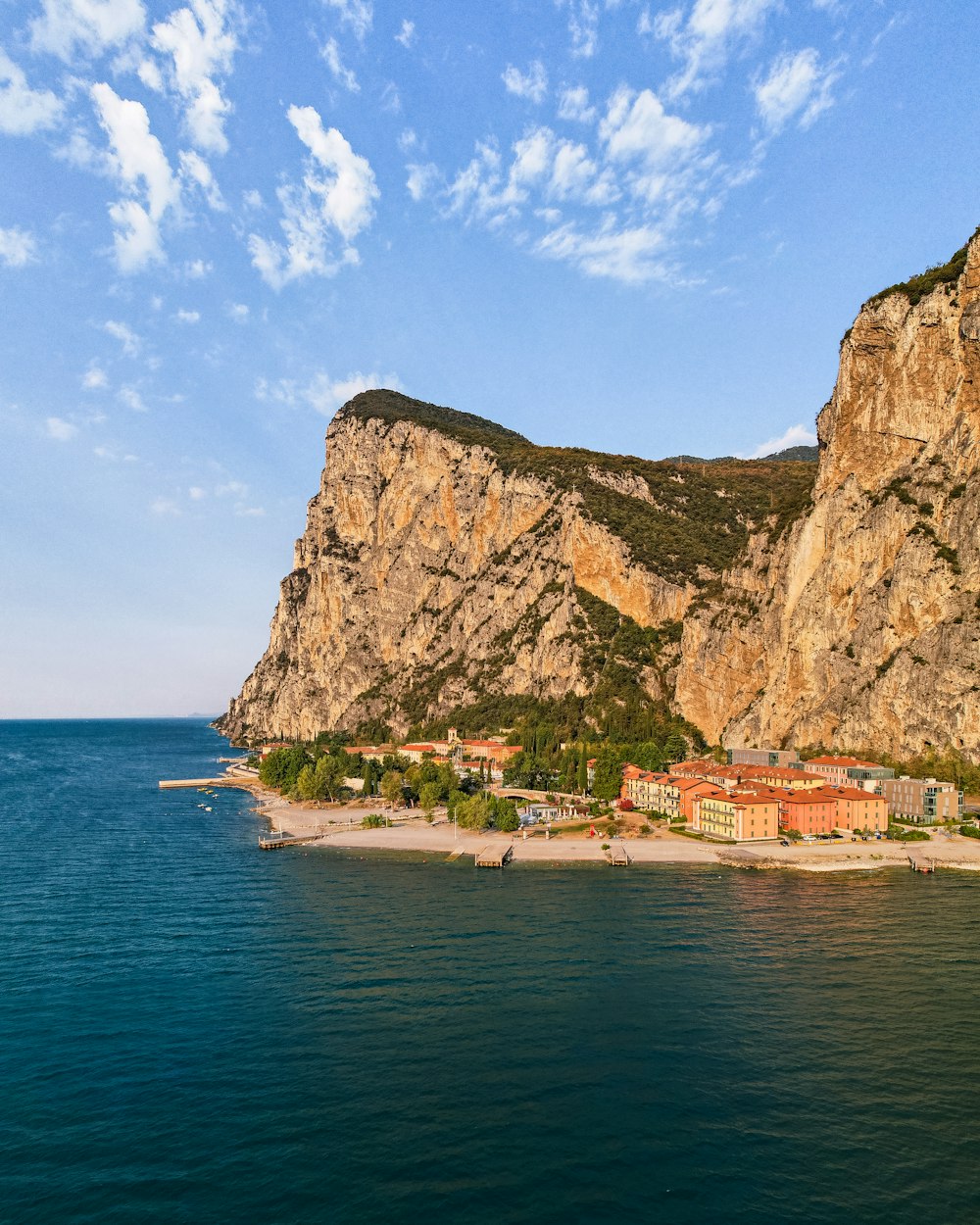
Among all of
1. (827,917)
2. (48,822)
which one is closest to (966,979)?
(827,917)

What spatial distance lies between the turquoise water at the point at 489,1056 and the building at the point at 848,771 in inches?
1586

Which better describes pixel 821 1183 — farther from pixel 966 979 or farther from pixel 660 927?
pixel 660 927

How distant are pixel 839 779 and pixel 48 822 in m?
125

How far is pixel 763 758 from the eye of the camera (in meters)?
137

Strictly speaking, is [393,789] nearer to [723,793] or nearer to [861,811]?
[723,793]

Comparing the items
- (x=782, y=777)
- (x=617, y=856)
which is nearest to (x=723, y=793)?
(x=782, y=777)

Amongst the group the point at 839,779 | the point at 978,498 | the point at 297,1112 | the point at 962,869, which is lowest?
the point at 297,1112

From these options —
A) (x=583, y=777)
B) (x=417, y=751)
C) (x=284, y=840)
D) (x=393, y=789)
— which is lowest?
(x=284, y=840)

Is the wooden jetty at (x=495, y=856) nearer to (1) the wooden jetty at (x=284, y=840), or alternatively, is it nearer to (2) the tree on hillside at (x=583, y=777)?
(1) the wooden jetty at (x=284, y=840)

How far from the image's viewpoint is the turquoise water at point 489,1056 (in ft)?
99.4

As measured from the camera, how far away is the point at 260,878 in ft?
269

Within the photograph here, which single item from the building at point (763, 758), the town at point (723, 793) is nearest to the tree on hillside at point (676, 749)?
the town at point (723, 793)

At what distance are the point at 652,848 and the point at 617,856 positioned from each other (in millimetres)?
8460

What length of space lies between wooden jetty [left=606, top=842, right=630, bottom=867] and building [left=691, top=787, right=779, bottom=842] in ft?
51.9
